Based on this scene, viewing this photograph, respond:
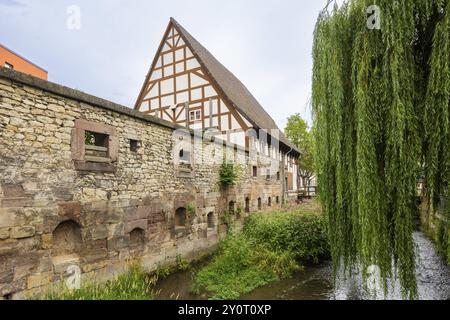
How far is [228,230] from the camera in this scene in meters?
9.09

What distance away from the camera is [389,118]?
3104 millimetres

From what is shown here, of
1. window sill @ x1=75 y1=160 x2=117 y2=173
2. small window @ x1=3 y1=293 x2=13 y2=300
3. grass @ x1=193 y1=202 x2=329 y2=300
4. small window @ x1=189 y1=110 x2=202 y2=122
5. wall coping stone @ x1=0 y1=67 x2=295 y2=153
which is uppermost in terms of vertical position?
small window @ x1=189 y1=110 x2=202 y2=122

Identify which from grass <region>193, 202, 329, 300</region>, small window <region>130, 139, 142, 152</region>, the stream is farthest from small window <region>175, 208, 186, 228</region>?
small window <region>130, 139, 142, 152</region>

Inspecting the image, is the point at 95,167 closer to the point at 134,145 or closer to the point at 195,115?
the point at 134,145

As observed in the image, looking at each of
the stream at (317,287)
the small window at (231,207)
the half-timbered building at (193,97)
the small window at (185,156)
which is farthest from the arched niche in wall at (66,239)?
the half-timbered building at (193,97)

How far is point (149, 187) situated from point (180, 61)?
844 cm

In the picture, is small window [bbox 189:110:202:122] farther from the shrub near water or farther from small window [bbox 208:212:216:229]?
the shrub near water

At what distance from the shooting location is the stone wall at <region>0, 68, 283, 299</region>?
12.2ft

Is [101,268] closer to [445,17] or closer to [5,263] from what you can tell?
[5,263]

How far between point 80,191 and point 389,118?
4.73m

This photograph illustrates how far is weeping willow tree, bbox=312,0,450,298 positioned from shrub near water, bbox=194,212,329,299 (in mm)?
1882
